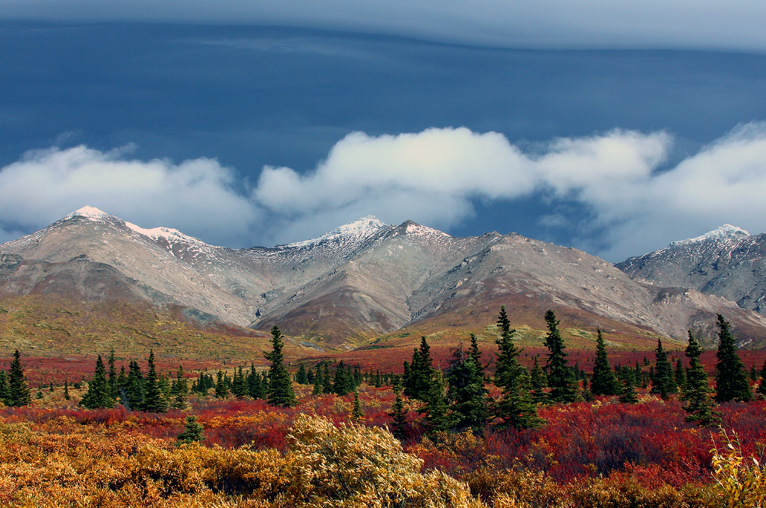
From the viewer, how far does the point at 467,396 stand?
24.0 metres

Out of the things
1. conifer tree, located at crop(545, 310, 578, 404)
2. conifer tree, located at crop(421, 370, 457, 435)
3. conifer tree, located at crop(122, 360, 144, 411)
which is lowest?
conifer tree, located at crop(122, 360, 144, 411)

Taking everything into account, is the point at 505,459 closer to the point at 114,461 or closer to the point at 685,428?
the point at 685,428

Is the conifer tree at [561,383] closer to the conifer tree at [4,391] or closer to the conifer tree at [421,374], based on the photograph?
the conifer tree at [421,374]

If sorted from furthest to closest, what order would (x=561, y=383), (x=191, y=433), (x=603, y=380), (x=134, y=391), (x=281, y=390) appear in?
(x=134, y=391)
(x=603, y=380)
(x=281, y=390)
(x=561, y=383)
(x=191, y=433)

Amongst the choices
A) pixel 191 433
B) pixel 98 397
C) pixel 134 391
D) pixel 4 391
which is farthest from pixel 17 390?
pixel 191 433

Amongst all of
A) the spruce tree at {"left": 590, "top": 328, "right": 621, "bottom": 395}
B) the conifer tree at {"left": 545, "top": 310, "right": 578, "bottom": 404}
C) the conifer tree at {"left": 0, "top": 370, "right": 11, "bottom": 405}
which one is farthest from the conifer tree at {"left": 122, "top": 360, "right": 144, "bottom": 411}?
the spruce tree at {"left": 590, "top": 328, "right": 621, "bottom": 395}

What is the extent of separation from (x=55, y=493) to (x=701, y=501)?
52.7 ft

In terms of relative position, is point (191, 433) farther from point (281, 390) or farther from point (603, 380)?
point (603, 380)

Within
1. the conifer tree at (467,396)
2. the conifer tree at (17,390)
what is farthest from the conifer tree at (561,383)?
the conifer tree at (17,390)

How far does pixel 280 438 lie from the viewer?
23469 millimetres

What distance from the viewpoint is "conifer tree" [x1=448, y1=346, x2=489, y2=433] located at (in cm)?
2336

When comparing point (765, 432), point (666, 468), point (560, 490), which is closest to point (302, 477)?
point (560, 490)

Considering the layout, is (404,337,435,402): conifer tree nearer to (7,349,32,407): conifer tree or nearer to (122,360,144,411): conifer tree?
(122,360,144,411): conifer tree

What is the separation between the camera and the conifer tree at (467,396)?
23359 millimetres
